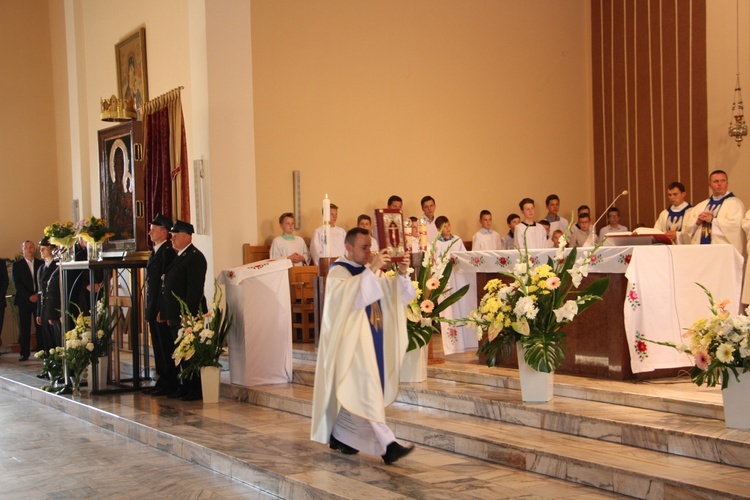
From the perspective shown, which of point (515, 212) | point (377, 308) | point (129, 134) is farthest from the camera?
point (515, 212)

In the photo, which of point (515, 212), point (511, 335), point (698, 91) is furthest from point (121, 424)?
point (698, 91)

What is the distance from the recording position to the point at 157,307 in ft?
26.8

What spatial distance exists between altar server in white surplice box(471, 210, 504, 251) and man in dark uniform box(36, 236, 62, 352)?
5.17m

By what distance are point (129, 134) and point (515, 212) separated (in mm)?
6255

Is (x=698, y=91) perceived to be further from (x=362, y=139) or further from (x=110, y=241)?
(x=110, y=241)

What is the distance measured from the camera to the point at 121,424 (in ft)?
23.4

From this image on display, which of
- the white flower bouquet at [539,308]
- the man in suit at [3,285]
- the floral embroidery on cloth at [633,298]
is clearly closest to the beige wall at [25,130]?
the man in suit at [3,285]

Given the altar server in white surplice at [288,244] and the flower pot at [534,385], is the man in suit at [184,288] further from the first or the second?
the flower pot at [534,385]

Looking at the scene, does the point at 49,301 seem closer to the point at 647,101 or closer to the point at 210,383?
the point at 210,383

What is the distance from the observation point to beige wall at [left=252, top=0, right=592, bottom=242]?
11.0 meters

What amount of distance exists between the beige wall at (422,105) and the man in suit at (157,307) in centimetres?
250

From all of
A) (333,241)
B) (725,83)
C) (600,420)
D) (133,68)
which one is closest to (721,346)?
(600,420)

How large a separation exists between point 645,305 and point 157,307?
4356 mm

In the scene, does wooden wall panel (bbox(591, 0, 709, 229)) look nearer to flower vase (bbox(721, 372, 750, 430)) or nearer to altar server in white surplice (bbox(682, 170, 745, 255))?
altar server in white surplice (bbox(682, 170, 745, 255))
